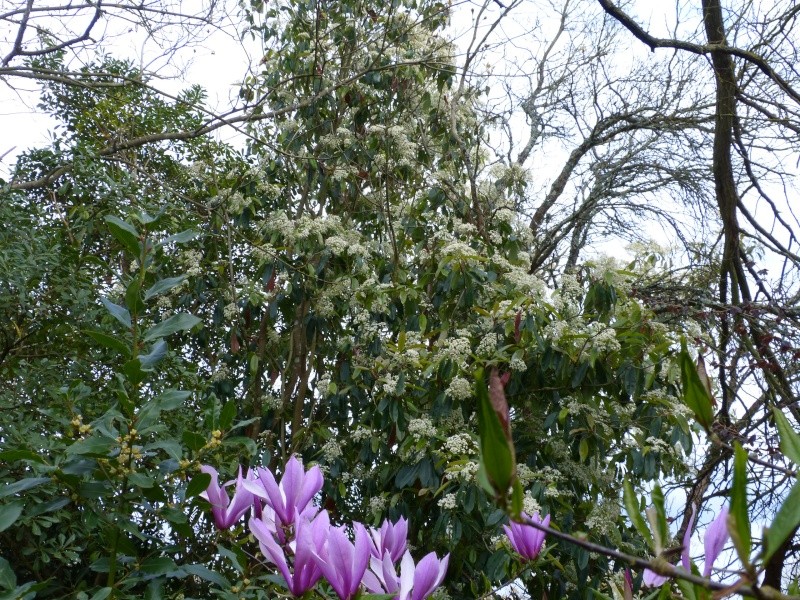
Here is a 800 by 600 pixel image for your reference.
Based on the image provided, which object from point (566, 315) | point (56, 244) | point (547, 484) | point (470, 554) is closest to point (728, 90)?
point (566, 315)

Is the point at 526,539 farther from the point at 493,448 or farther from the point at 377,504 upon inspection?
the point at 377,504

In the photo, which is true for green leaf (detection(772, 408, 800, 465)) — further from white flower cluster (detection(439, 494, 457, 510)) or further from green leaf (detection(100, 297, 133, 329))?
white flower cluster (detection(439, 494, 457, 510))

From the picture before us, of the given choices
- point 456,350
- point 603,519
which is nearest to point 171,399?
point 456,350

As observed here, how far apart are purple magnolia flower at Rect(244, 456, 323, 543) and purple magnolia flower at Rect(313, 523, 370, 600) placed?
107 millimetres

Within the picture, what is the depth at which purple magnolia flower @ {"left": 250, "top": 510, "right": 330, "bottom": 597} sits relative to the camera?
0.76 metres

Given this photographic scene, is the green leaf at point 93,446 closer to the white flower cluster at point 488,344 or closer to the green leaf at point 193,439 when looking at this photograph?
the green leaf at point 193,439

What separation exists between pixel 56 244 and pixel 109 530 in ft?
4.39

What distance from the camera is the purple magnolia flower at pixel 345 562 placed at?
29.0 inches

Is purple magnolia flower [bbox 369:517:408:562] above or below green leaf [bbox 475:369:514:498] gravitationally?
below

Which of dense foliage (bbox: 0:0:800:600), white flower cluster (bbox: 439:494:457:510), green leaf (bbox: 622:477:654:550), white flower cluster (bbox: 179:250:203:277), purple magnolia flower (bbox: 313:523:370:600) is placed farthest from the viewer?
white flower cluster (bbox: 179:250:203:277)

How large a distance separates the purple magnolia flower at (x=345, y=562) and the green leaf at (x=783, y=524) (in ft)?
1.31

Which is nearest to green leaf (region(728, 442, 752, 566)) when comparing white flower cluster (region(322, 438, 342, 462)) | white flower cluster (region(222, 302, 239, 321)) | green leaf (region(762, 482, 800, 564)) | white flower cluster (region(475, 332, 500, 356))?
green leaf (region(762, 482, 800, 564))

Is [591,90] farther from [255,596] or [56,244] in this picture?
[255,596]

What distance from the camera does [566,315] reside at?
3.21 metres
